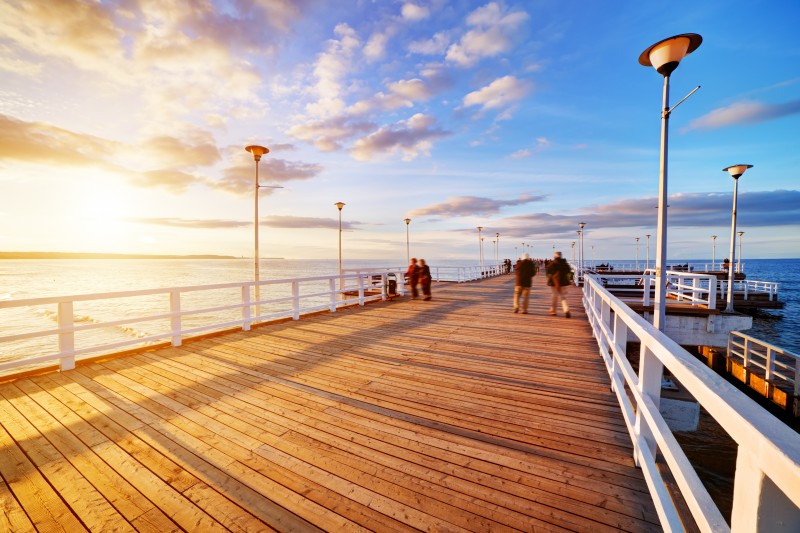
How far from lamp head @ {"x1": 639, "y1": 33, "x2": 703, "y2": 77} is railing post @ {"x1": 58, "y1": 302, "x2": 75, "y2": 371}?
10.7m

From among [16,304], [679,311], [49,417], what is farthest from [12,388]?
[679,311]

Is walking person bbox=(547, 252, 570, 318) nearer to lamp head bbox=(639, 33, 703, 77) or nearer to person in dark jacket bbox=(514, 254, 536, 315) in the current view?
person in dark jacket bbox=(514, 254, 536, 315)

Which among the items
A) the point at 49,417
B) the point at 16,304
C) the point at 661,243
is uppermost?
the point at 661,243

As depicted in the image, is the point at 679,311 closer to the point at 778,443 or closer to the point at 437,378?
the point at 437,378

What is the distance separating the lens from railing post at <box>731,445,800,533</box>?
3.31 feet

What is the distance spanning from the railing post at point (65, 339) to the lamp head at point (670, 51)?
10709 mm

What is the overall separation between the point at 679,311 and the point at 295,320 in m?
11.7

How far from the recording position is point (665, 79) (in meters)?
6.13

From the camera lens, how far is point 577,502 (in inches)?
101

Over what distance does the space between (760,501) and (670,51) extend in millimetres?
7326

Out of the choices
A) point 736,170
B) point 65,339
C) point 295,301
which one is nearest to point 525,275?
point 295,301

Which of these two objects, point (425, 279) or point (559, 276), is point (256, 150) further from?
point (559, 276)

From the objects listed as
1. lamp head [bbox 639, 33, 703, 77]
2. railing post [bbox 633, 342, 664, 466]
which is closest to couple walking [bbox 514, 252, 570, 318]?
lamp head [bbox 639, 33, 703, 77]

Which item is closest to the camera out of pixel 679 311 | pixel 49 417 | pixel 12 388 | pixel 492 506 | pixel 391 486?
pixel 492 506
